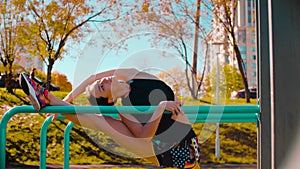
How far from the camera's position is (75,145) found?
444 centimetres

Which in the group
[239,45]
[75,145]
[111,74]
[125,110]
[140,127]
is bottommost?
[75,145]

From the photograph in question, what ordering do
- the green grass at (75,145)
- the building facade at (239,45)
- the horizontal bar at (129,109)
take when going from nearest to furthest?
the horizontal bar at (129,109)
the green grass at (75,145)
the building facade at (239,45)

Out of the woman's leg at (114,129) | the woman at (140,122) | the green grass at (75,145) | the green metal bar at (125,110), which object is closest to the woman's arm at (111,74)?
the woman at (140,122)

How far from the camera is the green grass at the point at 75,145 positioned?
14.1 feet

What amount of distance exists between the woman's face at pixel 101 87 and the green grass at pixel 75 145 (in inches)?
96.1

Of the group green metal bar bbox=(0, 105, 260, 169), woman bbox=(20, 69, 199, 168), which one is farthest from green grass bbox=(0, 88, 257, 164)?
green metal bar bbox=(0, 105, 260, 169)

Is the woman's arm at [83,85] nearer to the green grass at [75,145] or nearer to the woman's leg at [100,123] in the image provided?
the woman's leg at [100,123]

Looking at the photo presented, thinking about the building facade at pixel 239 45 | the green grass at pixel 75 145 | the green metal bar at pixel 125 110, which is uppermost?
the building facade at pixel 239 45

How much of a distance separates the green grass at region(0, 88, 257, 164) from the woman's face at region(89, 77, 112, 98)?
2.44m

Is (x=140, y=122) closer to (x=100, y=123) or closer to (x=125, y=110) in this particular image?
(x=100, y=123)

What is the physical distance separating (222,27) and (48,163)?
8.20ft

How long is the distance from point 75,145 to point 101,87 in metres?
2.77

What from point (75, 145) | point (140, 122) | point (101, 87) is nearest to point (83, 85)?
point (101, 87)

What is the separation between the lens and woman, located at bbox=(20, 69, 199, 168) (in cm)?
176
